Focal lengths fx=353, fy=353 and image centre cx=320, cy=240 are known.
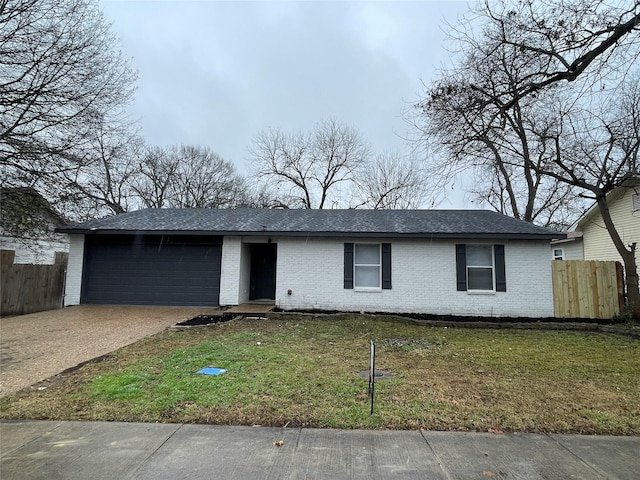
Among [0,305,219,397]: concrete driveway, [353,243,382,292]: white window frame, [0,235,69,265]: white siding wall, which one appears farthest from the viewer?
[0,235,69,265]: white siding wall

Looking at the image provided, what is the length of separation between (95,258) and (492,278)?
13210 millimetres

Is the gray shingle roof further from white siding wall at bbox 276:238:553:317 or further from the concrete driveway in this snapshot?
the concrete driveway

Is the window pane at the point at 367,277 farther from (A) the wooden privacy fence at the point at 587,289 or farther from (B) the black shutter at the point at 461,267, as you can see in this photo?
(A) the wooden privacy fence at the point at 587,289

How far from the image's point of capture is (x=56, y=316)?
9.88 m

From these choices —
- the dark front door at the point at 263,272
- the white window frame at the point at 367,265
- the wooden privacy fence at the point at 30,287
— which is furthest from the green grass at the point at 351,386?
the wooden privacy fence at the point at 30,287

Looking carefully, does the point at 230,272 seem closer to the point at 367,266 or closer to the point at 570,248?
the point at 367,266

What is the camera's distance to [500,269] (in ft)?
35.4

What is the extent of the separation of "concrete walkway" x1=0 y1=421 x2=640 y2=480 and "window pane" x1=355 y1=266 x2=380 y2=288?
7945mm

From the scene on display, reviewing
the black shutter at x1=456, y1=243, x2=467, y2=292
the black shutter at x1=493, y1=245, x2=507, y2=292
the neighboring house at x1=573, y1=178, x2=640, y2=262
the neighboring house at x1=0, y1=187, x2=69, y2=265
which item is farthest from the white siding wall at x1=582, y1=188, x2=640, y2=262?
the neighboring house at x1=0, y1=187, x2=69, y2=265

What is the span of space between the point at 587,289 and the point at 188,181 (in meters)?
26.7

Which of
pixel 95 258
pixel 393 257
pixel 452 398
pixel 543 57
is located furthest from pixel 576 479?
pixel 95 258

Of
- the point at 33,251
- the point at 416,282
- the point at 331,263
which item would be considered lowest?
the point at 416,282

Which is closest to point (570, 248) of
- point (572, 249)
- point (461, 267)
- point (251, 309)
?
point (572, 249)

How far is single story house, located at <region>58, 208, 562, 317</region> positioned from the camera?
35.2 ft
